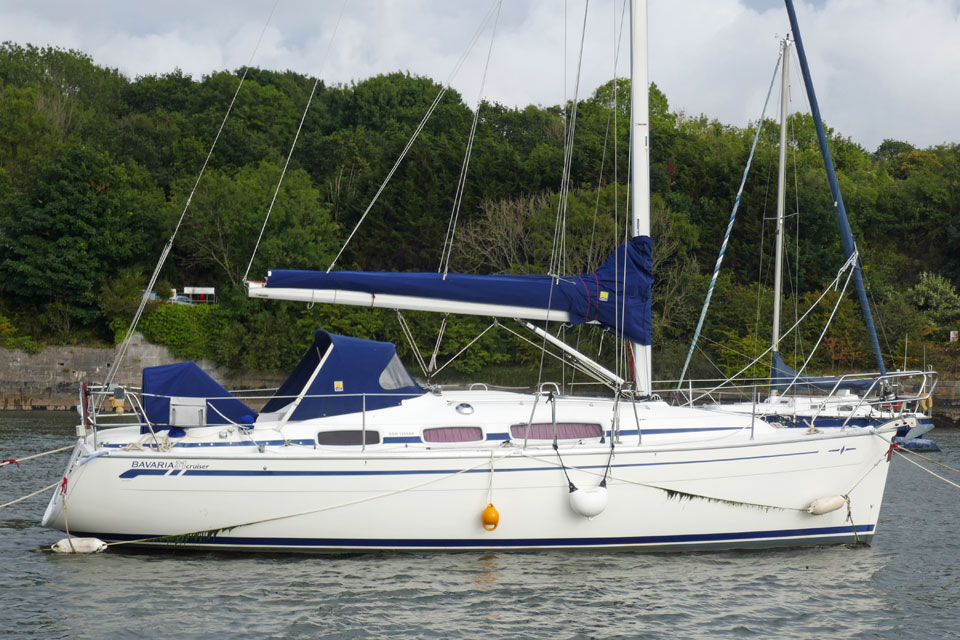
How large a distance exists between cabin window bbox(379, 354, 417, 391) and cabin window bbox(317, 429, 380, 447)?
827mm

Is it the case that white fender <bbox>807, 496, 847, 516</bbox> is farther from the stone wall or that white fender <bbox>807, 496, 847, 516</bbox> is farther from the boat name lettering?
the stone wall

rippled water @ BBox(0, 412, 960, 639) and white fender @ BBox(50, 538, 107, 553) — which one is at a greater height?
white fender @ BBox(50, 538, 107, 553)

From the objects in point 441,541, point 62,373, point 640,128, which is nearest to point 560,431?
point 441,541

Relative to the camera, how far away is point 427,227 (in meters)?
50.3

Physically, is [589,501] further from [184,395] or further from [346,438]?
[184,395]

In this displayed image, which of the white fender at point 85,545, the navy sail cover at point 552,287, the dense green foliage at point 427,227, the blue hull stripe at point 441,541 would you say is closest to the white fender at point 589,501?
the blue hull stripe at point 441,541

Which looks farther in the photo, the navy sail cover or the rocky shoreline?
the rocky shoreline

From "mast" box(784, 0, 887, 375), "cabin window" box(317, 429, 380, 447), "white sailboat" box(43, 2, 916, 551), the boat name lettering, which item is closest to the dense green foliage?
"mast" box(784, 0, 887, 375)

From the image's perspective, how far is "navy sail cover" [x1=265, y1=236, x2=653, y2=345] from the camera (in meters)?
13.6

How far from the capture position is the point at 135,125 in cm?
5844

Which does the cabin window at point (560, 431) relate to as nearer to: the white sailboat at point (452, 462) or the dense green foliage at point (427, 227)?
the white sailboat at point (452, 462)

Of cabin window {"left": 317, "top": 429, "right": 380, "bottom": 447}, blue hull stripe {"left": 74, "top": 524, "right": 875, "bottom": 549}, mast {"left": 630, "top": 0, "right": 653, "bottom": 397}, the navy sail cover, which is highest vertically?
mast {"left": 630, "top": 0, "right": 653, "bottom": 397}

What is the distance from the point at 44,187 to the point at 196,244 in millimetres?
7238

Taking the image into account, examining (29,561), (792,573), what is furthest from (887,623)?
(29,561)
